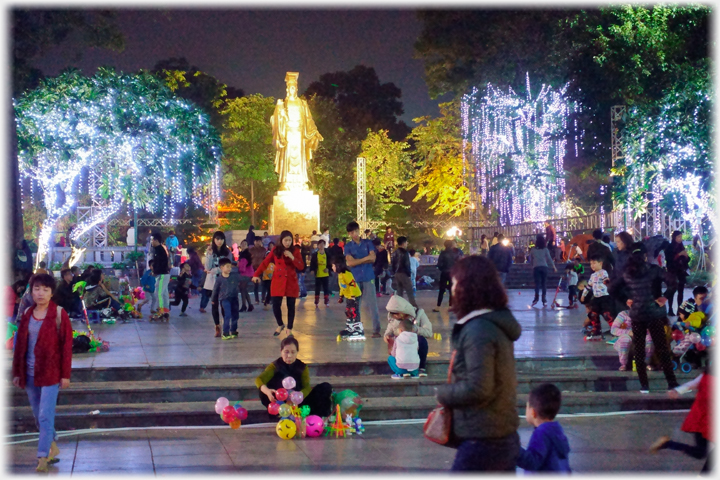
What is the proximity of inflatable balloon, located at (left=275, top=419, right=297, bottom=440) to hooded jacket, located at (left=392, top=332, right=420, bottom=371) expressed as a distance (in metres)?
2.24

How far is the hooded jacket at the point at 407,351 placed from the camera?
31.9 ft

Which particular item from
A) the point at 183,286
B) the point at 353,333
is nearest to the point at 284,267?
the point at 353,333

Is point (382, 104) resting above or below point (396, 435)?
above

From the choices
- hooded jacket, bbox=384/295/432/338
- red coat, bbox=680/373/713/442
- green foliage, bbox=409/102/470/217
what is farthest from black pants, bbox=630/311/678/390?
green foliage, bbox=409/102/470/217

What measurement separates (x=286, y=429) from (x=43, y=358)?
7.17ft

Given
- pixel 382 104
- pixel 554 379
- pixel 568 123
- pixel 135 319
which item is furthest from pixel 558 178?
pixel 554 379

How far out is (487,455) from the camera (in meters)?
4.00

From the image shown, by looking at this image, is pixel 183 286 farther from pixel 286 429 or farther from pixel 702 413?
pixel 702 413

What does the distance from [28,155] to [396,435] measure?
19413mm

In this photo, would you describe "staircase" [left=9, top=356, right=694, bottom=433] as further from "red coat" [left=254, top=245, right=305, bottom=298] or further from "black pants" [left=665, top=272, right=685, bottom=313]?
"black pants" [left=665, top=272, right=685, bottom=313]

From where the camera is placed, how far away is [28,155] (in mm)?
24453

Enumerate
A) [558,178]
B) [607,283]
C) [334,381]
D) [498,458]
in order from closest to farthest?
[498,458] → [334,381] → [607,283] → [558,178]

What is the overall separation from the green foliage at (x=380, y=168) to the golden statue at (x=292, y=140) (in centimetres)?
1861

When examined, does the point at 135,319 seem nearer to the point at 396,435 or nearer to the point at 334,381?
the point at 334,381
